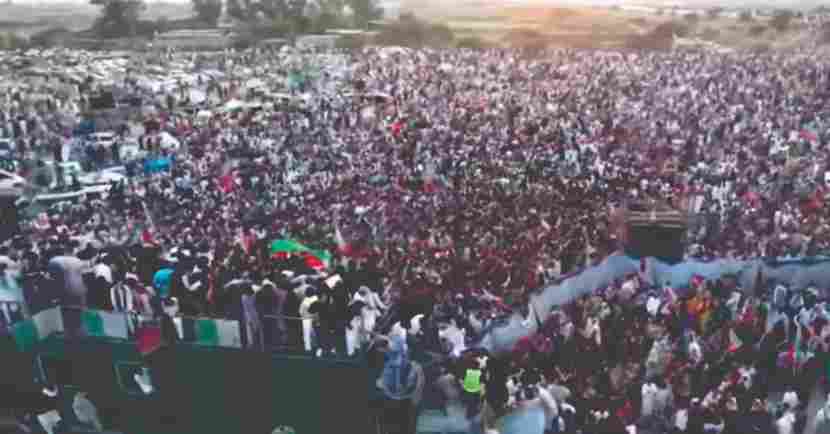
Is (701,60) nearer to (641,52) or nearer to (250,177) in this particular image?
(641,52)

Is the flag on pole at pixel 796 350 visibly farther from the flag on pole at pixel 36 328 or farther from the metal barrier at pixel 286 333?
the flag on pole at pixel 36 328

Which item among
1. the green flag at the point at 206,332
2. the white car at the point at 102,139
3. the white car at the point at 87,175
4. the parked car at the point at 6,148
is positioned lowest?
the green flag at the point at 206,332

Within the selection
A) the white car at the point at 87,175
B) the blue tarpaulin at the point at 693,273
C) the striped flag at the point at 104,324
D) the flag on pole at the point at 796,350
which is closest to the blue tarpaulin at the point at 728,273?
the blue tarpaulin at the point at 693,273

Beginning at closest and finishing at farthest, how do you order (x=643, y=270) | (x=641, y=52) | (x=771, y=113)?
(x=643, y=270), (x=771, y=113), (x=641, y=52)

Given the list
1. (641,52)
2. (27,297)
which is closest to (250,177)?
(27,297)

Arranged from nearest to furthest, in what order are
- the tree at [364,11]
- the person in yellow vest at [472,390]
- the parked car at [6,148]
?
the person in yellow vest at [472,390]
the parked car at [6,148]
the tree at [364,11]

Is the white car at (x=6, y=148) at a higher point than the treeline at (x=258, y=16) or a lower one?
lower

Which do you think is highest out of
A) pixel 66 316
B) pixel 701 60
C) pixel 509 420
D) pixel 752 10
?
pixel 752 10

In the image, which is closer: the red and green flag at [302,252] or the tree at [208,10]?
the red and green flag at [302,252]
